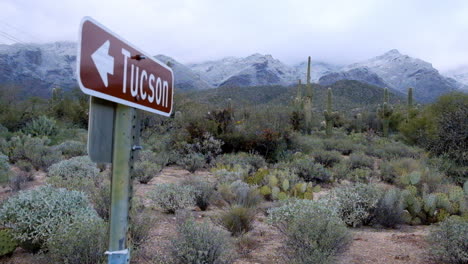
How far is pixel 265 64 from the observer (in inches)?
4862

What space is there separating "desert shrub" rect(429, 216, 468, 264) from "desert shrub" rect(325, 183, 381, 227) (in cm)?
154

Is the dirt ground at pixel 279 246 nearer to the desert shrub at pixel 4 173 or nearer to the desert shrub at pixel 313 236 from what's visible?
the desert shrub at pixel 313 236

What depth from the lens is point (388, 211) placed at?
665 centimetres

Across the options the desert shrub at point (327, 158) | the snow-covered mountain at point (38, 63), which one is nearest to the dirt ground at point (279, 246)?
the desert shrub at point (327, 158)

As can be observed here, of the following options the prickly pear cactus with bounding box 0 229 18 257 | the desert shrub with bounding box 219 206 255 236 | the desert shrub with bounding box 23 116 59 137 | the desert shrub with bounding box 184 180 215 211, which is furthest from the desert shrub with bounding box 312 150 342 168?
the desert shrub with bounding box 23 116 59 137

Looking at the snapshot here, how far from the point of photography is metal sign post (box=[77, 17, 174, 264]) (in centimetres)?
159

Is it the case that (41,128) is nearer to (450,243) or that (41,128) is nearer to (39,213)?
(39,213)

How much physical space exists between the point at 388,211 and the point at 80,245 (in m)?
5.18

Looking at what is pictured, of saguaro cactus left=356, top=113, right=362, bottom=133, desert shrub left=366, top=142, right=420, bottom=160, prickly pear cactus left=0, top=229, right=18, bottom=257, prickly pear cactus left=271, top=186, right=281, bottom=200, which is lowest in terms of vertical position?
prickly pear cactus left=0, top=229, right=18, bottom=257

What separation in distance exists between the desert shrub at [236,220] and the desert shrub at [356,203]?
1.53m

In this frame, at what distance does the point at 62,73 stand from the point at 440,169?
70985mm

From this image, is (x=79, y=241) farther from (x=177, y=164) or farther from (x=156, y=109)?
(x=177, y=164)

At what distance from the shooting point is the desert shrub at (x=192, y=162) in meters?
12.1

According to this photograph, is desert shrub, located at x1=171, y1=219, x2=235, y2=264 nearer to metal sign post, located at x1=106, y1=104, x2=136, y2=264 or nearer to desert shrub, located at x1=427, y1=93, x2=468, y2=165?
metal sign post, located at x1=106, y1=104, x2=136, y2=264
